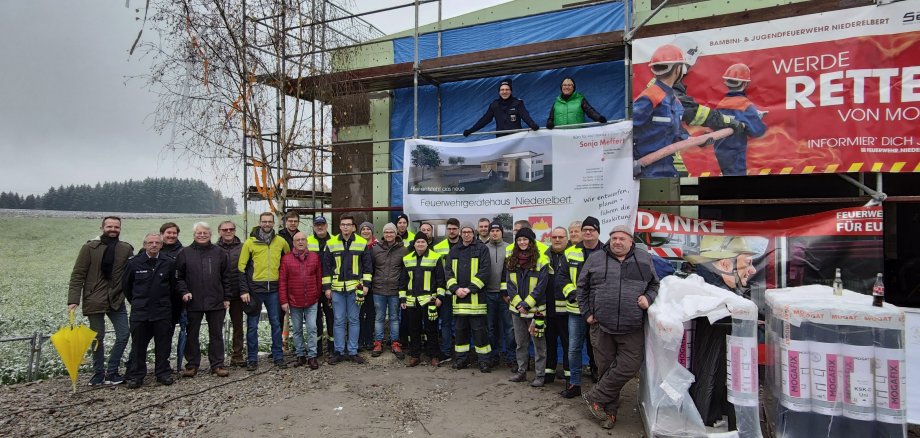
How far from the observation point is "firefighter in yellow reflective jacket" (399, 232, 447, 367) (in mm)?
6582

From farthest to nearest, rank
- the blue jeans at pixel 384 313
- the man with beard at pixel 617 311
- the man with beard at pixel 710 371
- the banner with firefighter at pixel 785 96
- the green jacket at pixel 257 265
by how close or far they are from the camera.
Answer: the blue jeans at pixel 384 313
the green jacket at pixel 257 265
the banner with firefighter at pixel 785 96
the man with beard at pixel 617 311
the man with beard at pixel 710 371

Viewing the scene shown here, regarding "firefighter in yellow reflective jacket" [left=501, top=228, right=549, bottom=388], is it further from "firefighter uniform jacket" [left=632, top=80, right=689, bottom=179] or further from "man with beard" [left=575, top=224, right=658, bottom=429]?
"firefighter uniform jacket" [left=632, top=80, right=689, bottom=179]

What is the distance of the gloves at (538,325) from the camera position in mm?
5605

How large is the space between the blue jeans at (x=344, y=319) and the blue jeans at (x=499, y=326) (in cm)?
177

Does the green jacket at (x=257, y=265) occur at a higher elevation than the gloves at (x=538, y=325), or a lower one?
higher

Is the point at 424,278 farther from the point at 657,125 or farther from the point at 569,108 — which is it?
the point at 657,125

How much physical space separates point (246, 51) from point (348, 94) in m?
1.64

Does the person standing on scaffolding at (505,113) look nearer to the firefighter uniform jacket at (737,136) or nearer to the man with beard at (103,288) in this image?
the firefighter uniform jacket at (737,136)

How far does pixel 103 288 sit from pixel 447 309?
159 inches

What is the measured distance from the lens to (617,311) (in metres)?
4.50

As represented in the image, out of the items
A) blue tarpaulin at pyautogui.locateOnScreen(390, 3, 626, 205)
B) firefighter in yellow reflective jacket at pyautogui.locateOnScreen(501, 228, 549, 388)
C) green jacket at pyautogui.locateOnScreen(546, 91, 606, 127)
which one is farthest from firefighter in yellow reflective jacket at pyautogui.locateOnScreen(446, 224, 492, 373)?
blue tarpaulin at pyautogui.locateOnScreen(390, 3, 626, 205)

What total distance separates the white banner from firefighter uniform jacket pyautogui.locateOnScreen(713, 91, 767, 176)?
97 cm

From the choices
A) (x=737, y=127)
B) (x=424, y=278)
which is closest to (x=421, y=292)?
(x=424, y=278)

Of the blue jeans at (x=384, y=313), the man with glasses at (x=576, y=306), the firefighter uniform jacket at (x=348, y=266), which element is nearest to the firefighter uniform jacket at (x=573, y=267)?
the man with glasses at (x=576, y=306)
